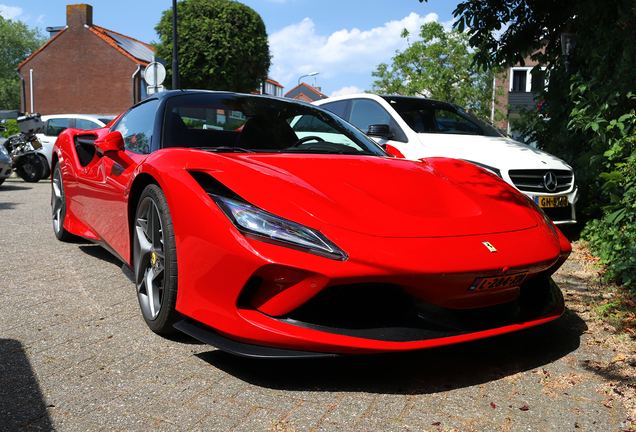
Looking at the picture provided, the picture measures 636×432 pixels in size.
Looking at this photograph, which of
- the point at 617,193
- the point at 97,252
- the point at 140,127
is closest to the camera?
the point at 140,127

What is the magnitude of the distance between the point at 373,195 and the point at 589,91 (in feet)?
12.2

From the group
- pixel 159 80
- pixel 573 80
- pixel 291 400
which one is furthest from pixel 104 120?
pixel 291 400

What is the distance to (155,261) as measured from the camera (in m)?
2.97

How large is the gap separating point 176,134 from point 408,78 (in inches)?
894


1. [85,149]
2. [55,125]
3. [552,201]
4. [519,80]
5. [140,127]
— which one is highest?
[519,80]

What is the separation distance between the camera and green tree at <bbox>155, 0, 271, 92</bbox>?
1280 inches

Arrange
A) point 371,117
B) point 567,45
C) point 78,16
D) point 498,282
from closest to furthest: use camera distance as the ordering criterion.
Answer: point 498,282 < point 371,117 < point 567,45 < point 78,16

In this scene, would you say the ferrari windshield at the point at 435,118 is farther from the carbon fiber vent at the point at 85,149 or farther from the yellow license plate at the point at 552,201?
the carbon fiber vent at the point at 85,149

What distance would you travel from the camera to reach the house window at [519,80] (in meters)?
47.5

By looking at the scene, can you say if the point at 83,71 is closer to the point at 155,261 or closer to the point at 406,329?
the point at 155,261

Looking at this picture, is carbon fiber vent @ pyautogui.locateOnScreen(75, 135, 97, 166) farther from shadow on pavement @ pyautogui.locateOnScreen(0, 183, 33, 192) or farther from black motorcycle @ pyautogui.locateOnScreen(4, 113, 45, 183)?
black motorcycle @ pyautogui.locateOnScreen(4, 113, 45, 183)

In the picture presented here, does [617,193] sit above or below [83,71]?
below

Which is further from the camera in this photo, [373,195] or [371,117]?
[371,117]

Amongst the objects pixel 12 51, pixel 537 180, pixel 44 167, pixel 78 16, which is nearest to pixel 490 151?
pixel 537 180
